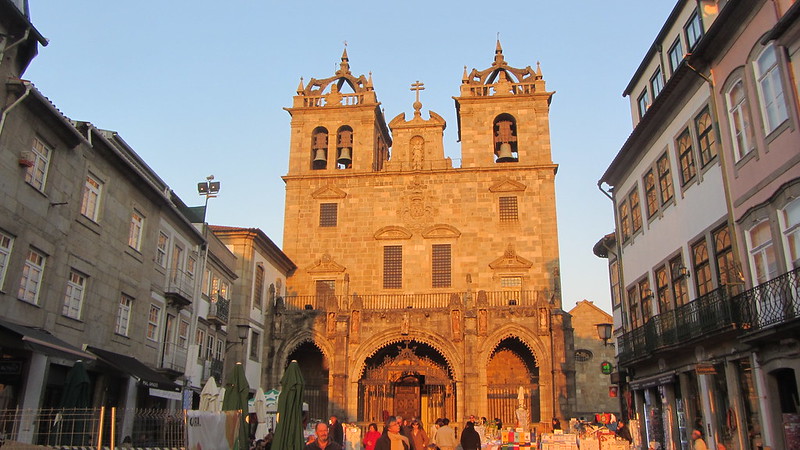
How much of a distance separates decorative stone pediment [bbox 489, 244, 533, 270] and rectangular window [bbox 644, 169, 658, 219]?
41.7 feet

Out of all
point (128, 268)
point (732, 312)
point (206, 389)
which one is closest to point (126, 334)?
point (128, 268)

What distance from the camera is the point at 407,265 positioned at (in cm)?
3334

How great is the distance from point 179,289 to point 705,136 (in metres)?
17.0

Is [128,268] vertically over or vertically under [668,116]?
under

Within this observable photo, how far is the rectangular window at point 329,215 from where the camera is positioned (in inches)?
1374

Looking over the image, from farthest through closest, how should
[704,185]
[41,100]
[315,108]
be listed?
[315,108] < [704,185] < [41,100]

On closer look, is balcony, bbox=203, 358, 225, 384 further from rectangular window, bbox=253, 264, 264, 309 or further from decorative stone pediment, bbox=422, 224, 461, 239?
decorative stone pediment, bbox=422, 224, 461, 239

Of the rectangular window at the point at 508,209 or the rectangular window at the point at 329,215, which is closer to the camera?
the rectangular window at the point at 508,209

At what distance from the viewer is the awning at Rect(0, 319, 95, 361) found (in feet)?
42.0

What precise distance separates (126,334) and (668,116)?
16375mm

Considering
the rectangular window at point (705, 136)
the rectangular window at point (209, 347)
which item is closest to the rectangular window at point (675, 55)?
the rectangular window at point (705, 136)

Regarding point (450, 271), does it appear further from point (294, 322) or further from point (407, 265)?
point (294, 322)

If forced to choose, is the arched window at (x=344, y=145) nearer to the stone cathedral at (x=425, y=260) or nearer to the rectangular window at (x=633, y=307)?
the stone cathedral at (x=425, y=260)

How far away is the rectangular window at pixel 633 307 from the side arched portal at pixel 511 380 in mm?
8351
